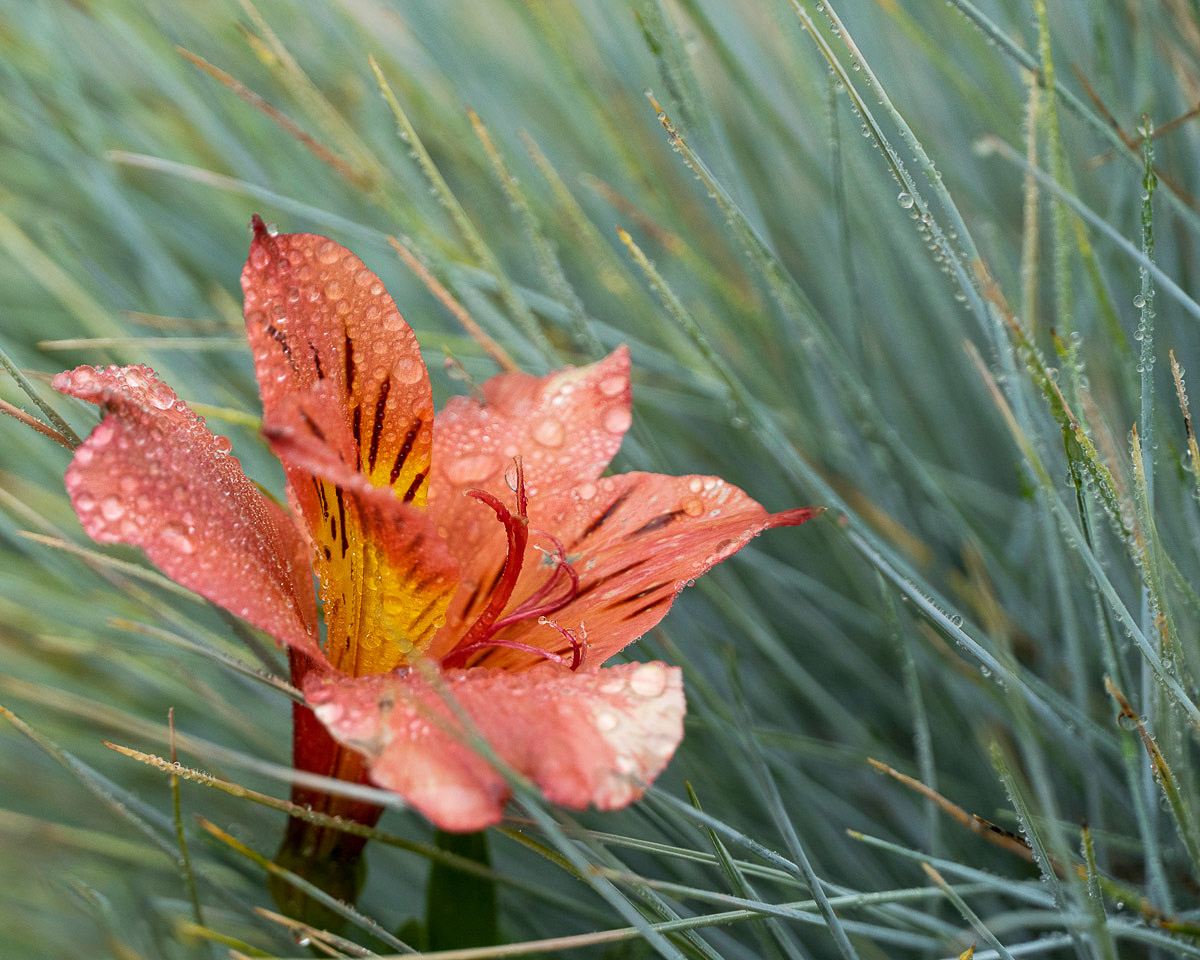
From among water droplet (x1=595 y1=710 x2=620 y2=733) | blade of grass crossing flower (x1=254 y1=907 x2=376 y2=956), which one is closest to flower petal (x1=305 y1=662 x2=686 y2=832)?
water droplet (x1=595 y1=710 x2=620 y2=733)

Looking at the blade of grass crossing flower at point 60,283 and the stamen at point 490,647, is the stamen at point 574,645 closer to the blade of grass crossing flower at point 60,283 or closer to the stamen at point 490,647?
the stamen at point 490,647

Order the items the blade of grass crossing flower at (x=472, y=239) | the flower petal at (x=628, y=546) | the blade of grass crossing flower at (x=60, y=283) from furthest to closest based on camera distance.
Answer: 1. the blade of grass crossing flower at (x=60, y=283)
2. the blade of grass crossing flower at (x=472, y=239)
3. the flower petal at (x=628, y=546)

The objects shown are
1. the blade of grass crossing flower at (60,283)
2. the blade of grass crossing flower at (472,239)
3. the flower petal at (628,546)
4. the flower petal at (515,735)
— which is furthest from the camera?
the blade of grass crossing flower at (60,283)

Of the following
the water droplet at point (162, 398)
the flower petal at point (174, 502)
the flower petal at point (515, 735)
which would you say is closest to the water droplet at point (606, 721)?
the flower petal at point (515, 735)

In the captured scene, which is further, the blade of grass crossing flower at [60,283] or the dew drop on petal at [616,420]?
the blade of grass crossing flower at [60,283]

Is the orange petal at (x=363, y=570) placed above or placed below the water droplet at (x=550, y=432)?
below

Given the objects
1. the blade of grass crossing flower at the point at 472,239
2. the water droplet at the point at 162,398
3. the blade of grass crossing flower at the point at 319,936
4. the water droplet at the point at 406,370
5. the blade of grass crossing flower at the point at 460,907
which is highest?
the blade of grass crossing flower at the point at 472,239

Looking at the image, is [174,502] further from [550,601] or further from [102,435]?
[550,601]
